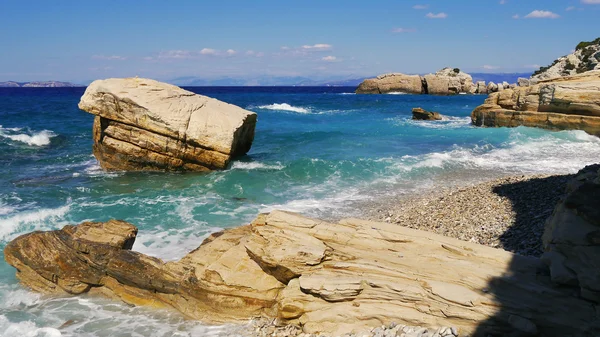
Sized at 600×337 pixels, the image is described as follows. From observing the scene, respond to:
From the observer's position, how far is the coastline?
1099cm

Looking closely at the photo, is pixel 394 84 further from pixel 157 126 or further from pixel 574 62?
pixel 157 126

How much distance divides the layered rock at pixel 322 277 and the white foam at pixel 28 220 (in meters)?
3.83

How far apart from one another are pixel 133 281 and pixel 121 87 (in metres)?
12.3

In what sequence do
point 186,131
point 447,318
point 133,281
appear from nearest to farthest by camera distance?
point 447,318 → point 133,281 → point 186,131

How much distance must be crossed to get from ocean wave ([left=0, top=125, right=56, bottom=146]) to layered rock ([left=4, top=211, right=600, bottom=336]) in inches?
899

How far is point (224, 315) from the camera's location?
8508 millimetres

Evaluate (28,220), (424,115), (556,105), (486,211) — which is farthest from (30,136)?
(556,105)

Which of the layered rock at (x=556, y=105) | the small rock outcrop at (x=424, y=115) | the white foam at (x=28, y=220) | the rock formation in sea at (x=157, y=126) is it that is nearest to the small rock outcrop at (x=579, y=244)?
the white foam at (x=28, y=220)

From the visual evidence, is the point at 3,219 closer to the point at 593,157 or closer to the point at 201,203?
the point at 201,203

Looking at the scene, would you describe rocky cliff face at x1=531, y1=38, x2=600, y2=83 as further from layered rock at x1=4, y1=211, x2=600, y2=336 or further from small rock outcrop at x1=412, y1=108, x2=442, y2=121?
layered rock at x1=4, y1=211, x2=600, y2=336

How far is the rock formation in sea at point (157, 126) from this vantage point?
18875mm

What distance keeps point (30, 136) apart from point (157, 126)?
1800 cm

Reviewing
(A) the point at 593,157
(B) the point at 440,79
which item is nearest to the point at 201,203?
(A) the point at 593,157

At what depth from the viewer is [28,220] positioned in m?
14.2
